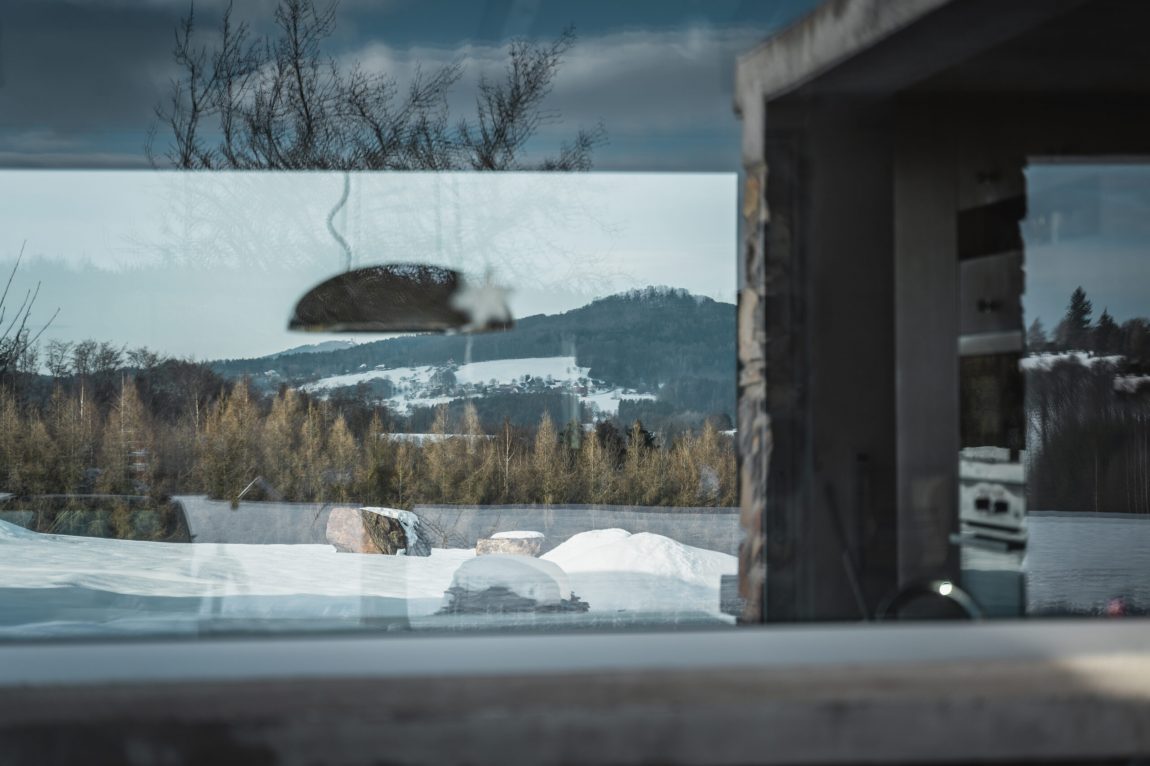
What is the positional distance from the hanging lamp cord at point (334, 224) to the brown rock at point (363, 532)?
112 centimetres

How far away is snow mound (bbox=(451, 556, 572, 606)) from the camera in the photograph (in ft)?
11.5

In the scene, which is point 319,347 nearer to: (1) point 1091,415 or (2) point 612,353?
(2) point 612,353

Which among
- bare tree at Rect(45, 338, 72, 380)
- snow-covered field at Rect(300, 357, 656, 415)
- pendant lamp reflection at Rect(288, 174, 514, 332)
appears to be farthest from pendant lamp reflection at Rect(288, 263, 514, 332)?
bare tree at Rect(45, 338, 72, 380)

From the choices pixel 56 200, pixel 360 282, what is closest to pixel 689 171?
pixel 360 282

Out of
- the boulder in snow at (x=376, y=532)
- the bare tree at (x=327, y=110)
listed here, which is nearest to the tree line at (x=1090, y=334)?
the bare tree at (x=327, y=110)

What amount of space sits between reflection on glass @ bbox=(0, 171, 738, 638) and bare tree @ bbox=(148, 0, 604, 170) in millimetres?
127

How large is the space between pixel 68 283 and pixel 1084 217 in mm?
4164

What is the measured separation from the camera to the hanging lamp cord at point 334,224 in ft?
13.4

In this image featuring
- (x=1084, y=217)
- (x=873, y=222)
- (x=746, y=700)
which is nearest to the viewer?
(x=746, y=700)

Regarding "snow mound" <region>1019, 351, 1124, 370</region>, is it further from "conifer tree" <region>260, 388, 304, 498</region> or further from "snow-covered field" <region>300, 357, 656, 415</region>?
"conifer tree" <region>260, 388, 304, 498</region>

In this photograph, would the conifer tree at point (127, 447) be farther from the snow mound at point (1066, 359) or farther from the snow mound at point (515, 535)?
the snow mound at point (1066, 359)

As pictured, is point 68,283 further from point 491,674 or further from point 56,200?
point 491,674

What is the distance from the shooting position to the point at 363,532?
4133 millimetres

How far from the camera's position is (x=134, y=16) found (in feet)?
9.41
